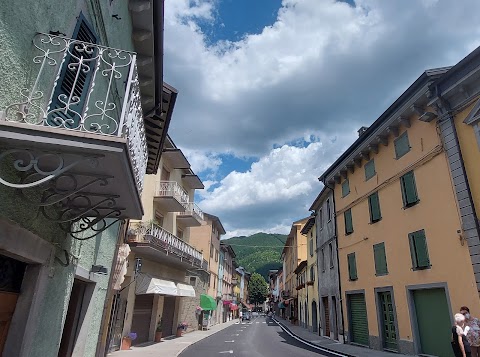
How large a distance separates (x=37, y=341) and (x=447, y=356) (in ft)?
41.5

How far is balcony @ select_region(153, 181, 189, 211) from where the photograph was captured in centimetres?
1814

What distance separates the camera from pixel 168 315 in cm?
2152

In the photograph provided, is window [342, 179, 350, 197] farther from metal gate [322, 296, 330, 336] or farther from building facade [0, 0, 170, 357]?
building facade [0, 0, 170, 357]

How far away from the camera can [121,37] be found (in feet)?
20.7

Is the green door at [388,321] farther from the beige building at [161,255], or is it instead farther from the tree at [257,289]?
the tree at [257,289]

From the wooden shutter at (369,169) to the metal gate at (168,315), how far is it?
14.3m

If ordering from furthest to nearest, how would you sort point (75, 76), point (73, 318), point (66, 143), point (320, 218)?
point (320, 218), point (73, 318), point (75, 76), point (66, 143)

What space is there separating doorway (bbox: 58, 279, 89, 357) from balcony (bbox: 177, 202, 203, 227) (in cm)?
1458

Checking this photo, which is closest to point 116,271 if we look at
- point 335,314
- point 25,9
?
point 25,9

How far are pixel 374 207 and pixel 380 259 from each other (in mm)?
2603

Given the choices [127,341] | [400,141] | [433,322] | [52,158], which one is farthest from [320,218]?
[52,158]

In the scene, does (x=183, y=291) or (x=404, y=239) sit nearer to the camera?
(x=404, y=239)

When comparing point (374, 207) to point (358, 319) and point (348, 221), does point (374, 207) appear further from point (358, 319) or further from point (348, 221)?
point (358, 319)

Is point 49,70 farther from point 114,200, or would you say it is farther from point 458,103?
point 458,103
